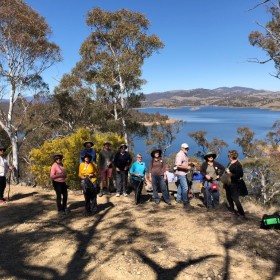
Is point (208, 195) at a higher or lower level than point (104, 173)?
lower

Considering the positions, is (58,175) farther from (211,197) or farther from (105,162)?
(211,197)

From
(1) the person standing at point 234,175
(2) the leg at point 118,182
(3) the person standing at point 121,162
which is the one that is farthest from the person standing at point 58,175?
(1) the person standing at point 234,175

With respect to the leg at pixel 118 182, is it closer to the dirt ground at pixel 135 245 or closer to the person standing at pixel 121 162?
the person standing at pixel 121 162

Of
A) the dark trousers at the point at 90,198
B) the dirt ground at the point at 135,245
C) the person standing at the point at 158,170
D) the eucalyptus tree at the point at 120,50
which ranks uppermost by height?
the eucalyptus tree at the point at 120,50

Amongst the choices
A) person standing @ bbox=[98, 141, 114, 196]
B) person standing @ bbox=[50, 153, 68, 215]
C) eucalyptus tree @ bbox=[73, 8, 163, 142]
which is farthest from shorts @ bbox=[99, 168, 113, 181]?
eucalyptus tree @ bbox=[73, 8, 163, 142]

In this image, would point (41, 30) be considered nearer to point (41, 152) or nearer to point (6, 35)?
point (6, 35)

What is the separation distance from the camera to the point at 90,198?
24.0ft

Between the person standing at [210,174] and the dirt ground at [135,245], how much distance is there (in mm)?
339

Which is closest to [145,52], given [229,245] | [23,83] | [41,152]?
[23,83]

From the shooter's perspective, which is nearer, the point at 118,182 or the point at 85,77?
the point at 118,182

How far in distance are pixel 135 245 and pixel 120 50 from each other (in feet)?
57.2

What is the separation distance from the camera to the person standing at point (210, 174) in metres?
6.98

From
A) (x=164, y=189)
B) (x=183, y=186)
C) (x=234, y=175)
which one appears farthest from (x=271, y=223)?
(x=164, y=189)

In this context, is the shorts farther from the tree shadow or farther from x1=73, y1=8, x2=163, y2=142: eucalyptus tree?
x1=73, y1=8, x2=163, y2=142: eucalyptus tree
